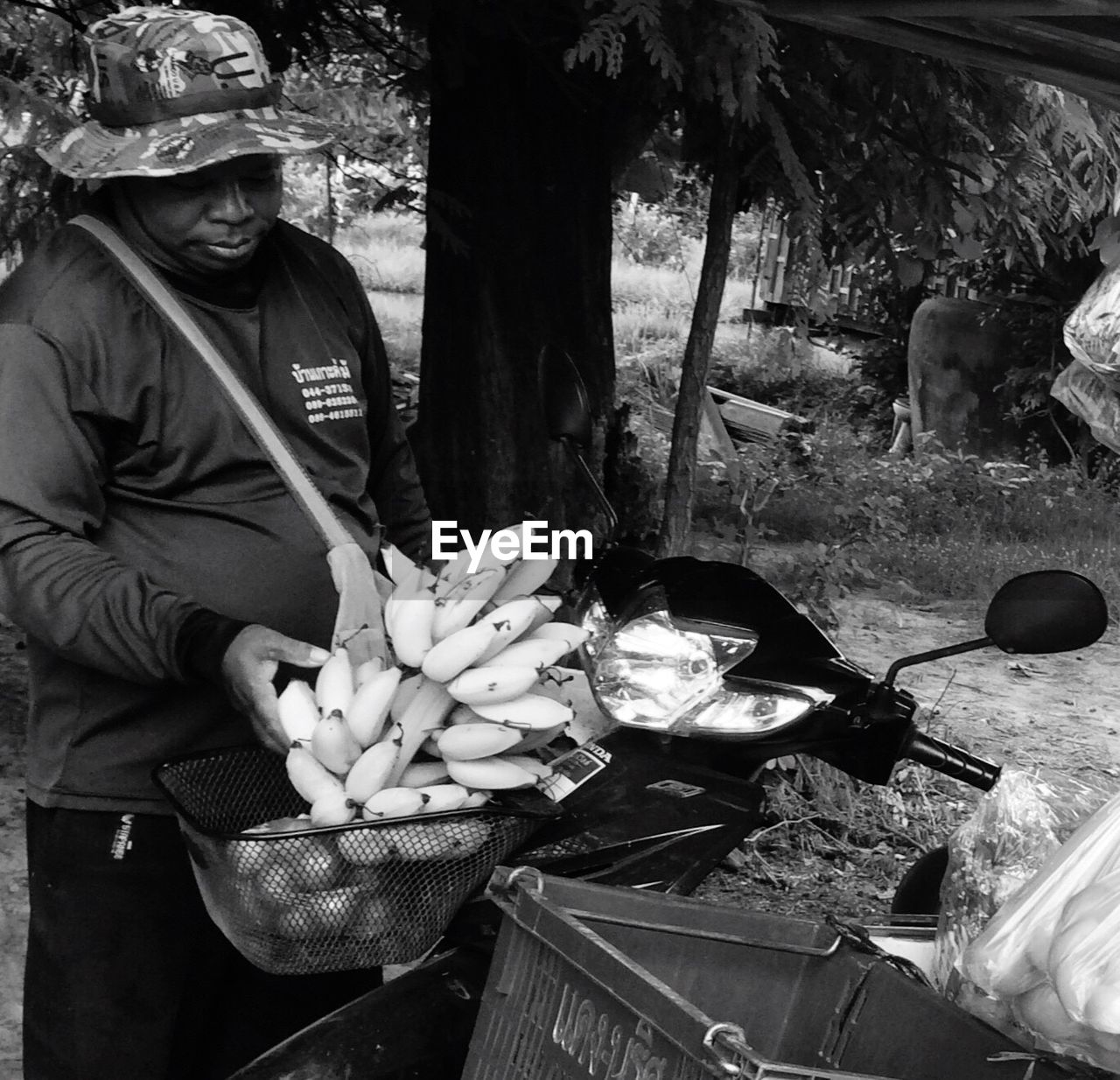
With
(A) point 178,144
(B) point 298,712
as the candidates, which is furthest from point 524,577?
(A) point 178,144

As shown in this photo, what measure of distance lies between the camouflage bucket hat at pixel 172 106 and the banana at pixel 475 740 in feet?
2.94

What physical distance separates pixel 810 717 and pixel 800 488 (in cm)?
712

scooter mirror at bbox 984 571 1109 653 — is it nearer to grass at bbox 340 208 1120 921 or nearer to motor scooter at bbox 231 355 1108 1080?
motor scooter at bbox 231 355 1108 1080

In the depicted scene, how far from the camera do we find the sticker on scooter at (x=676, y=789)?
83.0 inches

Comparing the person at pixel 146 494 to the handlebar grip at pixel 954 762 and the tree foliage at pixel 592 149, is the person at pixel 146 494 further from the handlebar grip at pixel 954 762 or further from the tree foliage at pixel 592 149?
the tree foliage at pixel 592 149

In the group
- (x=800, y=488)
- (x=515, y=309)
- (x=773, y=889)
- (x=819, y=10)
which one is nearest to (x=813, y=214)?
(x=515, y=309)

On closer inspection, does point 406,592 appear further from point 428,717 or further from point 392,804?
point 392,804

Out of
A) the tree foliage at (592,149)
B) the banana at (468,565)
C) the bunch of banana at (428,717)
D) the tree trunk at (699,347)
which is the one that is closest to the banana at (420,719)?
the bunch of banana at (428,717)

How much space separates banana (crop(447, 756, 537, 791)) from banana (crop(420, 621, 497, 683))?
0.11 m

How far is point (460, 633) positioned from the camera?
5.90 feet

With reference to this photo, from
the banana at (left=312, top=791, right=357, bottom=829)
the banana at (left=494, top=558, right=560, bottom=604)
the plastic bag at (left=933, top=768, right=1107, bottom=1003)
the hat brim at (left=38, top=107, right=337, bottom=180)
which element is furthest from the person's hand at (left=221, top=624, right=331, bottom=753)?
the plastic bag at (left=933, top=768, right=1107, bottom=1003)

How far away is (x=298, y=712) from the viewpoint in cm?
178

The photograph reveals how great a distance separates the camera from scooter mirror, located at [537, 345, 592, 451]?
→ 237 cm

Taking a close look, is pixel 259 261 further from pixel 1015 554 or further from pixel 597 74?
pixel 1015 554
